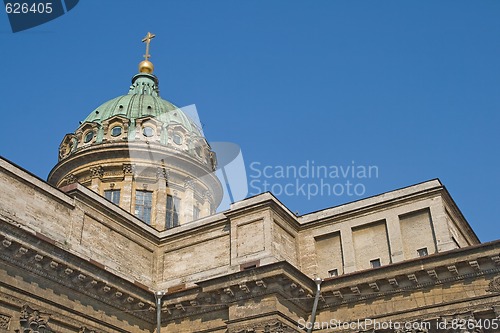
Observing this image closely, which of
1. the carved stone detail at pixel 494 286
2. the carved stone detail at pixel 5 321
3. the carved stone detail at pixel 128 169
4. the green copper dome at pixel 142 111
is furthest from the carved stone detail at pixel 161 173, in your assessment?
the carved stone detail at pixel 494 286

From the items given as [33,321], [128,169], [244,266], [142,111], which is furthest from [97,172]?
[33,321]

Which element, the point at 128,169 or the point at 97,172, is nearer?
the point at 128,169

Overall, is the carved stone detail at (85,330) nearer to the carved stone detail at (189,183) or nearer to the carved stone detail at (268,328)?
the carved stone detail at (268,328)

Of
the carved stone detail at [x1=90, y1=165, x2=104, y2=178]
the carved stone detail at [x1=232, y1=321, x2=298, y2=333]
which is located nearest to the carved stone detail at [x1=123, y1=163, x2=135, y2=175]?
the carved stone detail at [x1=90, y1=165, x2=104, y2=178]

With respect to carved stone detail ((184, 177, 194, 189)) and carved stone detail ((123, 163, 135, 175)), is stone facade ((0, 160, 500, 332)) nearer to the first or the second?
carved stone detail ((123, 163, 135, 175))

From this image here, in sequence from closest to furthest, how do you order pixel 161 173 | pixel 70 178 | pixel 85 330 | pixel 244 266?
pixel 85 330 → pixel 244 266 → pixel 161 173 → pixel 70 178

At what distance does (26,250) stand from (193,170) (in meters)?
20.1

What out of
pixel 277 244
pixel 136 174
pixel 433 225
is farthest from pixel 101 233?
pixel 433 225

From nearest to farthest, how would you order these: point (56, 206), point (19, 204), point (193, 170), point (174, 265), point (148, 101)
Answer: point (19, 204) → point (56, 206) → point (174, 265) → point (193, 170) → point (148, 101)

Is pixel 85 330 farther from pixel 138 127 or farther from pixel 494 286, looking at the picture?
pixel 138 127

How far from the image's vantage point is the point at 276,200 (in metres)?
27.0

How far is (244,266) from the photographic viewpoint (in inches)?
1012

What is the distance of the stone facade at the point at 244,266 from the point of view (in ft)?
72.5

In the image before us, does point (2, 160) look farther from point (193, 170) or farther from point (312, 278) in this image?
point (193, 170)
